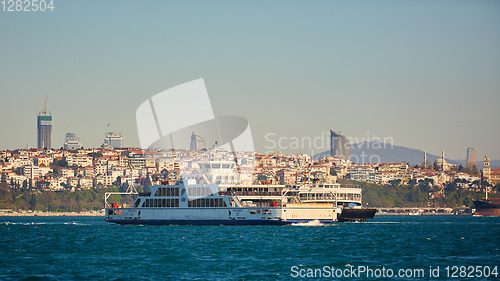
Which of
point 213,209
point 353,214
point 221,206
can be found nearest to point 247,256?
point 221,206

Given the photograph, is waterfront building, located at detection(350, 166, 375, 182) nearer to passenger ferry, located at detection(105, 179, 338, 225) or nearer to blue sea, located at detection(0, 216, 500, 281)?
passenger ferry, located at detection(105, 179, 338, 225)

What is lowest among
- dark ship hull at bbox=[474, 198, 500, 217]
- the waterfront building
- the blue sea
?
the blue sea

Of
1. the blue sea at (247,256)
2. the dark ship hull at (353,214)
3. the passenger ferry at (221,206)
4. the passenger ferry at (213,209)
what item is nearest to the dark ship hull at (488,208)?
the dark ship hull at (353,214)

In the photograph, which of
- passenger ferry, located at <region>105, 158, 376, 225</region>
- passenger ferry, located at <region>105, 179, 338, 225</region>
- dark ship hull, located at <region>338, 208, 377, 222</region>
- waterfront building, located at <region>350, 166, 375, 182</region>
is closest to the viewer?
passenger ferry, located at <region>105, 179, 338, 225</region>

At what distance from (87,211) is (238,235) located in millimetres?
99366

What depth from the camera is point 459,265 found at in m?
34.6

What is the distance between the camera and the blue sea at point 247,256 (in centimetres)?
3225

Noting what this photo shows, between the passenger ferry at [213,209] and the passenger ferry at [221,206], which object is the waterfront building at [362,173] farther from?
the passenger ferry at [213,209]

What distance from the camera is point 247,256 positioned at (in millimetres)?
39375

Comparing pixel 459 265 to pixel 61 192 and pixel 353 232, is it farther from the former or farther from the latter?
pixel 61 192

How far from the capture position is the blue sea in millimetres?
32250

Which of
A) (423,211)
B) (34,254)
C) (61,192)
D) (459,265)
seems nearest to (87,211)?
(61,192)

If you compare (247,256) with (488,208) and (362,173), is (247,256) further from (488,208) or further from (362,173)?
(362,173)

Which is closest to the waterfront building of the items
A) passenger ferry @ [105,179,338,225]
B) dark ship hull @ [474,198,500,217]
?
dark ship hull @ [474,198,500,217]
